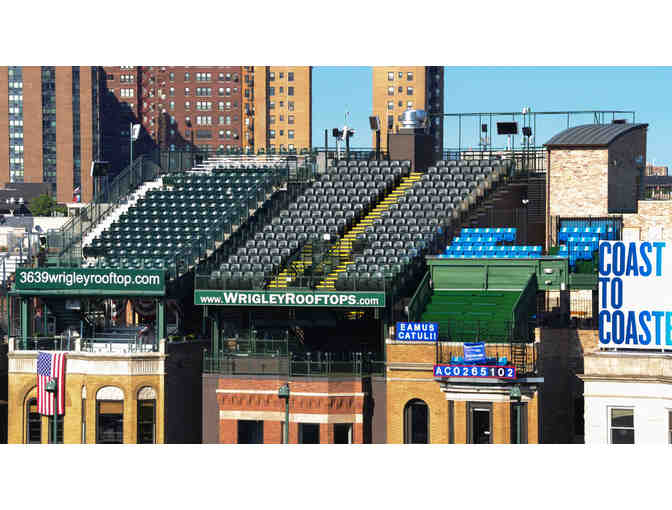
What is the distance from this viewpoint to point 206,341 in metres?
59.2

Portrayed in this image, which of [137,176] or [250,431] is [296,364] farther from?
[137,176]

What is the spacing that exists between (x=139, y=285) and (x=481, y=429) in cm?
1484

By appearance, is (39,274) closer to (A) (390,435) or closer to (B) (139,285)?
(B) (139,285)

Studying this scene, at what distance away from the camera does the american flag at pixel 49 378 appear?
183 feet

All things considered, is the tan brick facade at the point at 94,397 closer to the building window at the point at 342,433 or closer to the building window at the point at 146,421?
the building window at the point at 146,421

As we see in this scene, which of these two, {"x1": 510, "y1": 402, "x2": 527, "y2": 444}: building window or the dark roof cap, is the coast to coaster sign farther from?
the dark roof cap

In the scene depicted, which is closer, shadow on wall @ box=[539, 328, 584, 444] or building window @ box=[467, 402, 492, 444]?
building window @ box=[467, 402, 492, 444]

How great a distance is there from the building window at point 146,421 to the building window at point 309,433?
603 centimetres

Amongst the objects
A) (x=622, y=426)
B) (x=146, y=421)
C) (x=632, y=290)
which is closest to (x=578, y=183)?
(x=632, y=290)

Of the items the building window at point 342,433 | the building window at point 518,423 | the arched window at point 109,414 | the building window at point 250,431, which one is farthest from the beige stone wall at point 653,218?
the arched window at point 109,414

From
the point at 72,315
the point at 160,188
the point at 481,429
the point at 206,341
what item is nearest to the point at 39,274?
the point at 72,315

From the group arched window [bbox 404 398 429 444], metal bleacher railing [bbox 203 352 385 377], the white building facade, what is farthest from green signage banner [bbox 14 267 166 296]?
the white building facade

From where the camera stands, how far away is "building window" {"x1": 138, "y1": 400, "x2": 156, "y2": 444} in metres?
55.2

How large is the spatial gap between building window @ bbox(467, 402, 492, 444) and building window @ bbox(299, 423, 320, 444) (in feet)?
19.9
